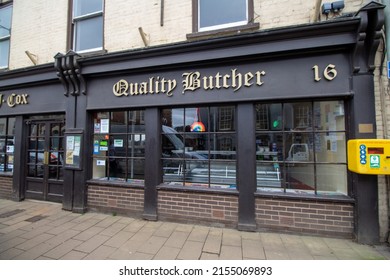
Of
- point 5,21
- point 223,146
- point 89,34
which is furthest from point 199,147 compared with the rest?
point 5,21

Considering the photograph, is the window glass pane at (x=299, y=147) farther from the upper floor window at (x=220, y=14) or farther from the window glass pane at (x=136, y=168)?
the window glass pane at (x=136, y=168)

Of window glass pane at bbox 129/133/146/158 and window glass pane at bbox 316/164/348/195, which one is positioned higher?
window glass pane at bbox 129/133/146/158

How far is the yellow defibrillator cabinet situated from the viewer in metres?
3.22

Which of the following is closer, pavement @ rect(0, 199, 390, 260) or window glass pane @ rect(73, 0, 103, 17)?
pavement @ rect(0, 199, 390, 260)

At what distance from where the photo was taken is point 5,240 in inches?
144

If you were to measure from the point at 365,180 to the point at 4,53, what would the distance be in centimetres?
1022

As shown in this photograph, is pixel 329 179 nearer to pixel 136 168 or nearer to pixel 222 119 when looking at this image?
pixel 222 119

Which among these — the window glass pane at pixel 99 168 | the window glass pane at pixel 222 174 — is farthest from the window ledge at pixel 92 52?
the window glass pane at pixel 222 174

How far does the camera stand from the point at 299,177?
4062 millimetres

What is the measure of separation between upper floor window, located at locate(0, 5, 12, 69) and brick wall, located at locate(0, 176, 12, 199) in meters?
3.54

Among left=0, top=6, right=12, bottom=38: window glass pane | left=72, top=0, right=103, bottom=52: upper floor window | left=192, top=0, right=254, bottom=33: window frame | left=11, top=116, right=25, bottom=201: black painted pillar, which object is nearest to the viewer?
left=192, top=0, right=254, bottom=33: window frame

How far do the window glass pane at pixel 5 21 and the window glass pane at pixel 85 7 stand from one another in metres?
2.65

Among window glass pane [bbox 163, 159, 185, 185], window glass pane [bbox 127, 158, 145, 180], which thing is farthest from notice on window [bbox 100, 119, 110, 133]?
window glass pane [bbox 163, 159, 185, 185]

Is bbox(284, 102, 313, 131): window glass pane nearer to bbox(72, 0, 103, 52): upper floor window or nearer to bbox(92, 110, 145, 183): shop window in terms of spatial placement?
bbox(92, 110, 145, 183): shop window
